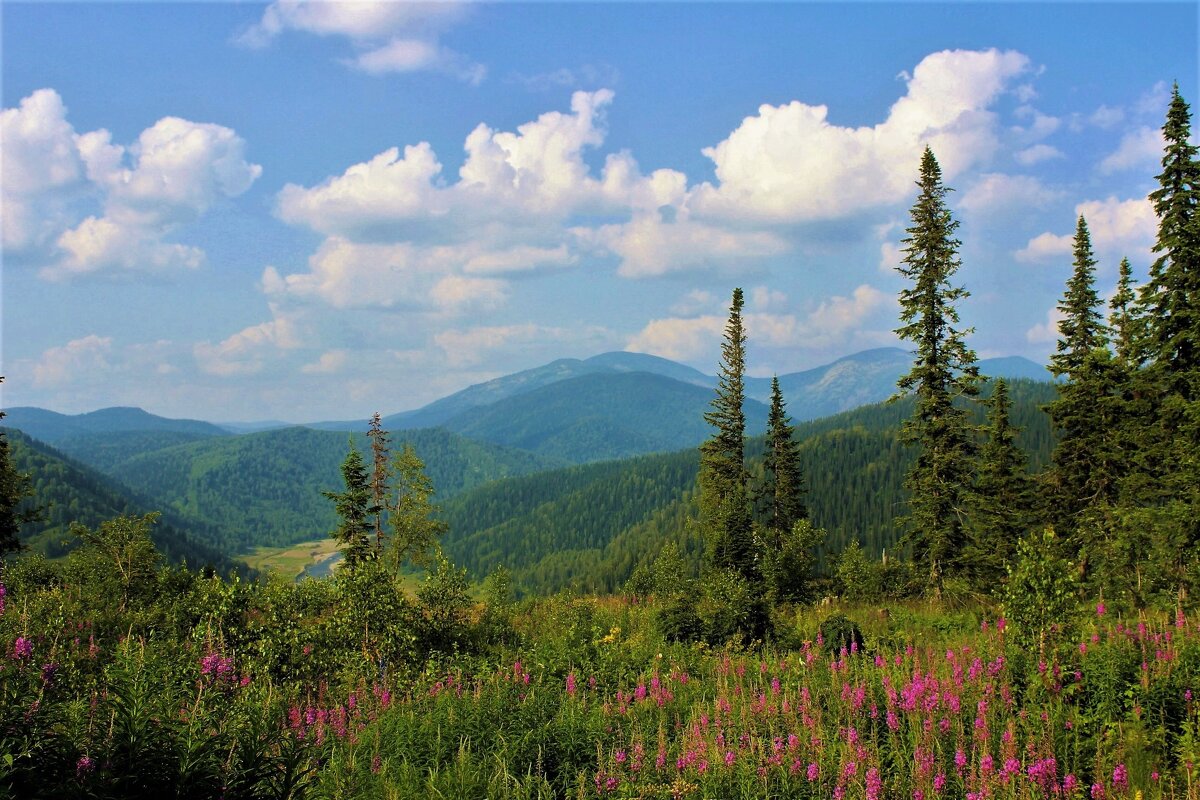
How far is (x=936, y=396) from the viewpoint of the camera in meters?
23.5

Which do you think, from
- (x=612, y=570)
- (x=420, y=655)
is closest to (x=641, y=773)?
(x=420, y=655)

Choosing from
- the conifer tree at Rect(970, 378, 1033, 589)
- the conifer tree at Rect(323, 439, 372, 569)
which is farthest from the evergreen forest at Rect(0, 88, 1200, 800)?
the conifer tree at Rect(323, 439, 372, 569)

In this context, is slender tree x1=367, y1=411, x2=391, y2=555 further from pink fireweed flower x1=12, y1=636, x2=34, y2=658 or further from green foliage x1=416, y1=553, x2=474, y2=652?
pink fireweed flower x1=12, y1=636, x2=34, y2=658

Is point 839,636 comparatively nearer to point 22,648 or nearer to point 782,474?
point 22,648

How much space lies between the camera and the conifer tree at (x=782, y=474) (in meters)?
41.7

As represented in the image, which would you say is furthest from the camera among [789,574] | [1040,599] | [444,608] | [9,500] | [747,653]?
[9,500]

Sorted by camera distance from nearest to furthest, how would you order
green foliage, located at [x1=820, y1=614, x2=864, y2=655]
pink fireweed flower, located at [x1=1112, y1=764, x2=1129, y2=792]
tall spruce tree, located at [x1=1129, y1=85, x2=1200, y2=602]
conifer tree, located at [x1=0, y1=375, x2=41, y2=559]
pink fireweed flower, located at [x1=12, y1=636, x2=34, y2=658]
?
1. pink fireweed flower, located at [x1=12, y1=636, x2=34, y2=658]
2. pink fireweed flower, located at [x1=1112, y1=764, x2=1129, y2=792]
3. green foliage, located at [x1=820, y1=614, x2=864, y2=655]
4. tall spruce tree, located at [x1=1129, y1=85, x2=1200, y2=602]
5. conifer tree, located at [x1=0, y1=375, x2=41, y2=559]

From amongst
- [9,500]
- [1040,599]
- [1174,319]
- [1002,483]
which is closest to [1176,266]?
[1174,319]

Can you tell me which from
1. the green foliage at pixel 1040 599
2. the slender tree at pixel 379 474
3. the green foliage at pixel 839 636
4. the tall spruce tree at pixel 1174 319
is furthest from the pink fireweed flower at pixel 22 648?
the slender tree at pixel 379 474

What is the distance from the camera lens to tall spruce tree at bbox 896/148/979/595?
2322cm

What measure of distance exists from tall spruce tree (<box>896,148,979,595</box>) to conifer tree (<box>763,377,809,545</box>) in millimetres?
17064

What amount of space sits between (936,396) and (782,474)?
769 inches

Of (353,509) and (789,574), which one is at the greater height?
(353,509)

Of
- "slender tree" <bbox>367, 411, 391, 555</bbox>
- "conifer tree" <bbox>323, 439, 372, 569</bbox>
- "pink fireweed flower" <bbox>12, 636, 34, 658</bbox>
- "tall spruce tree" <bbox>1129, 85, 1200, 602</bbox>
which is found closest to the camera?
"pink fireweed flower" <bbox>12, 636, 34, 658</bbox>
